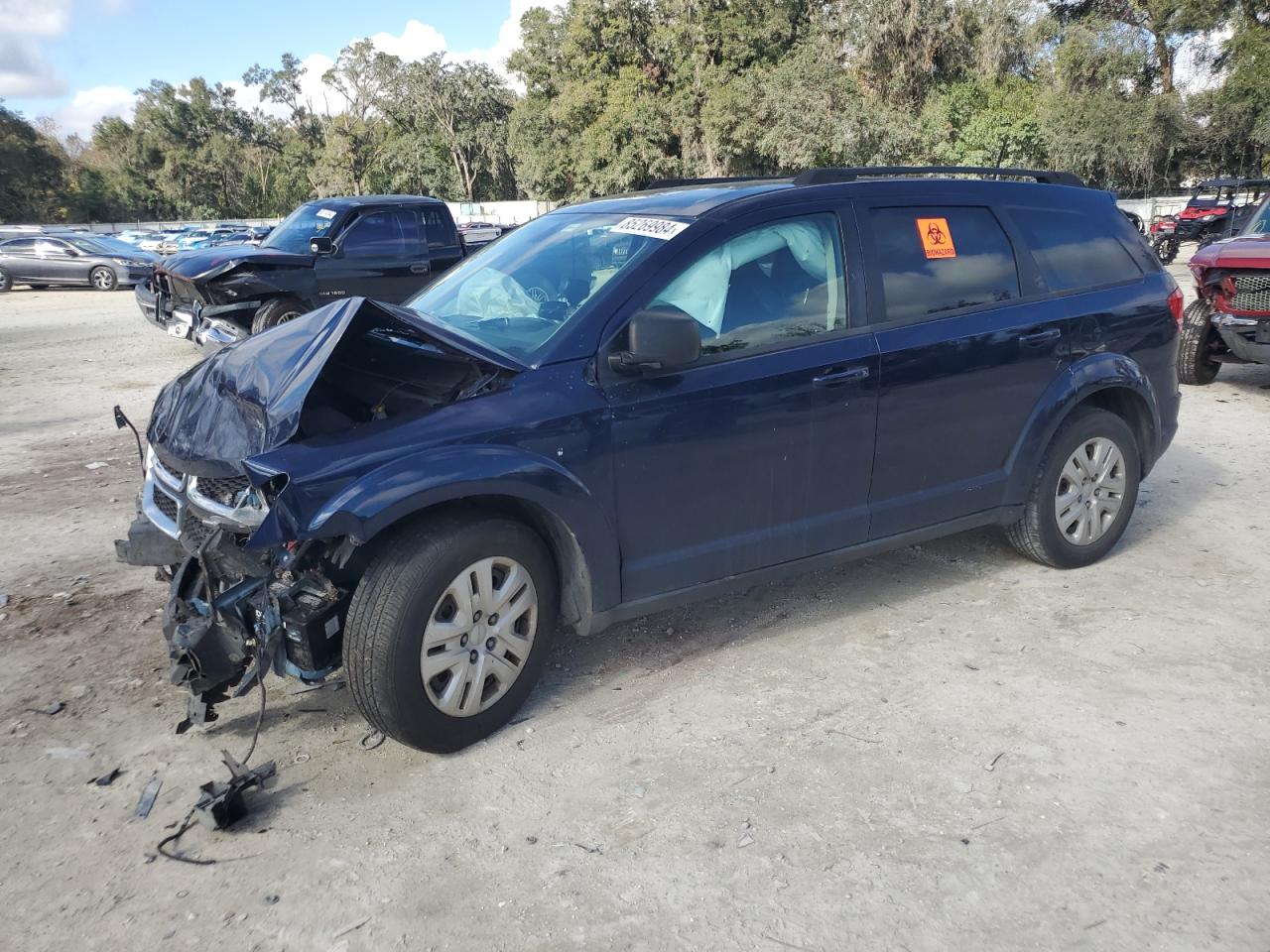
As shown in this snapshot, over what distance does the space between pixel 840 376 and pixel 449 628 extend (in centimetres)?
184

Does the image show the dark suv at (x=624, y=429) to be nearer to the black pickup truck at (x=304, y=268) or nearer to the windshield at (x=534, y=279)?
the windshield at (x=534, y=279)

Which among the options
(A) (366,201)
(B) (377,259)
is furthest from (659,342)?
(A) (366,201)

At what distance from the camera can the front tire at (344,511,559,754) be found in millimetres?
3111

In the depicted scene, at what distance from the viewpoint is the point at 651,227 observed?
389cm

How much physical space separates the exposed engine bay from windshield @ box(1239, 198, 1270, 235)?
8.93 metres

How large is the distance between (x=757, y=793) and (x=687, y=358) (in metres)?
1.48

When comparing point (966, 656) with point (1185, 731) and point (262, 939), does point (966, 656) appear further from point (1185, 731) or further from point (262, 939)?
point (262, 939)

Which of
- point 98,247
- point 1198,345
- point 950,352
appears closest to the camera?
point 950,352

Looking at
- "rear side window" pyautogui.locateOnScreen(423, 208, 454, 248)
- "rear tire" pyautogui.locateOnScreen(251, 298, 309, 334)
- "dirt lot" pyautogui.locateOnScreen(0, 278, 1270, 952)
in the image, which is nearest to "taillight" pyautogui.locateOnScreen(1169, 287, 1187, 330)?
"dirt lot" pyautogui.locateOnScreen(0, 278, 1270, 952)

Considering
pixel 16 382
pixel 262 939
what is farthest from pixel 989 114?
pixel 262 939

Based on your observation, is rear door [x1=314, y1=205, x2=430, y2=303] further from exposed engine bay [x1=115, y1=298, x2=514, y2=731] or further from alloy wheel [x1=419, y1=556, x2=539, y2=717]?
alloy wheel [x1=419, y1=556, x2=539, y2=717]

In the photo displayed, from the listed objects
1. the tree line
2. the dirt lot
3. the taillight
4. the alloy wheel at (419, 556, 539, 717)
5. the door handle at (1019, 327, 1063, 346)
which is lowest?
the dirt lot

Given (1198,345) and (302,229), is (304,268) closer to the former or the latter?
(302,229)

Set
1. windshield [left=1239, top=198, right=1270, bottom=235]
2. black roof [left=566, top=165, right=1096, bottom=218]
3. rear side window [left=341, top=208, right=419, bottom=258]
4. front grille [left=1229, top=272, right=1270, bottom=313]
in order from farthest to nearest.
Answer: rear side window [left=341, top=208, right=419, bottom=258] → windshield [left=1239, top=198, right=1270, bottom=235] → front grille [left=1229, top=272, right=1270, bottom=313] → black roof [left=566, top=165, right=1096, bottom=218]
